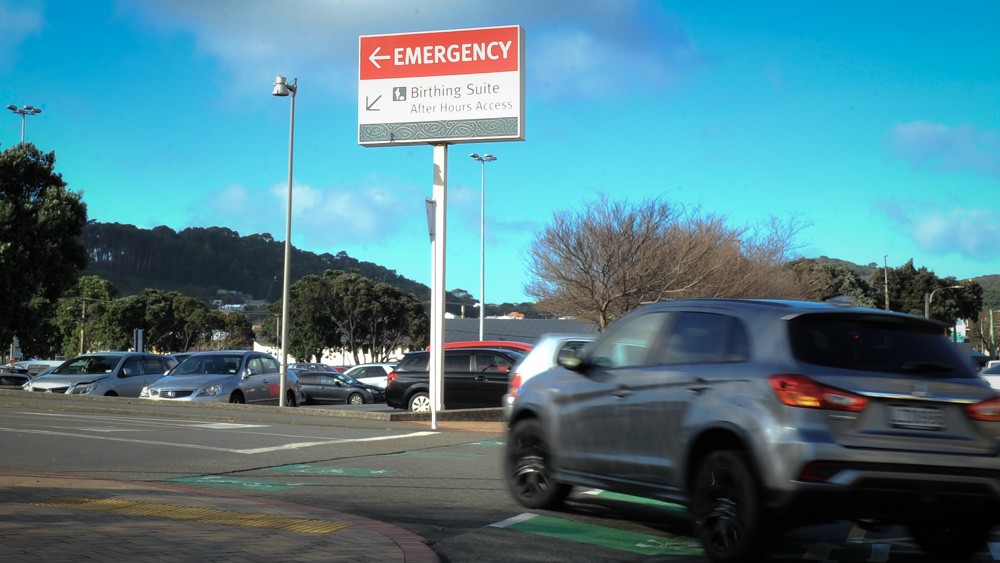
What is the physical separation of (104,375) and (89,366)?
80 cm

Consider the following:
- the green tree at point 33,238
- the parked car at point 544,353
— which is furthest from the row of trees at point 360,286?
the parked car at point 544,353

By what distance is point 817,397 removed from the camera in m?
6.19

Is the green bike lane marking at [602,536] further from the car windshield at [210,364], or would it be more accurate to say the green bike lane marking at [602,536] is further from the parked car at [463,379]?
the car windshield at [210,364]

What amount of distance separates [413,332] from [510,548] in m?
80.4

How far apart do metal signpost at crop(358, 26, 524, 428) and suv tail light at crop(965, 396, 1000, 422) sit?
54.5ft

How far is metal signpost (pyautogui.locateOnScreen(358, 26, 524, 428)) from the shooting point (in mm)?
22922

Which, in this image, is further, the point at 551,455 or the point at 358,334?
the point at 358,334

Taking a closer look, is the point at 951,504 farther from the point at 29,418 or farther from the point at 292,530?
the point at 29,418

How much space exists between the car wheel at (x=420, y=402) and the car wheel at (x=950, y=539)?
1649 cm

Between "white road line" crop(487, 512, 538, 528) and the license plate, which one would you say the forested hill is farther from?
the license plate

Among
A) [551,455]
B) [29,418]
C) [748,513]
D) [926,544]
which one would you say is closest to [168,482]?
[551,455]

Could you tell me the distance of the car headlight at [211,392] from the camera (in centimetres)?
2292

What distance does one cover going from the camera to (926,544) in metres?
7.32

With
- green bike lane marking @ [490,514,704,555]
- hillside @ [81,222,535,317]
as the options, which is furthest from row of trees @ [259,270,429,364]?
green bike lane marking @ [490,514,704,555]
